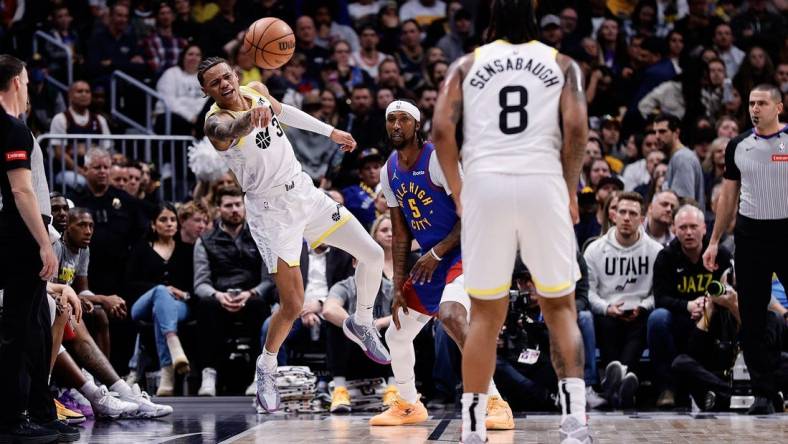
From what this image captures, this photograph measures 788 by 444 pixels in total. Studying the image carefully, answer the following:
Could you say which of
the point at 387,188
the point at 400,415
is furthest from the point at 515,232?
the point at 400,415

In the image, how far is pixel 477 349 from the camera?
18.9 ft

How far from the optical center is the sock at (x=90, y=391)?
28.8 feet

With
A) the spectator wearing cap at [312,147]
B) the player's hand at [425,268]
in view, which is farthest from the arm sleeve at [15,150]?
the spectator wearing cap at [312,147]

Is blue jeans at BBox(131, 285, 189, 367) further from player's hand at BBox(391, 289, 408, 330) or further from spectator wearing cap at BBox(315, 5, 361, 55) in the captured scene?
spectator wearing cap at BBox(315, 5, 361, 55)

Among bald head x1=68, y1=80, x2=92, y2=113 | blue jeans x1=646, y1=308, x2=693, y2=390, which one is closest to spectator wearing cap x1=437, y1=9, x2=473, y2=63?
bald head x1=68, y1=80, x2=92, y2=113

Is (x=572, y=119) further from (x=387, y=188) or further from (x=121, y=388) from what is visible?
(x=121, y=388)

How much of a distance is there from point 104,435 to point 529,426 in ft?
9.70

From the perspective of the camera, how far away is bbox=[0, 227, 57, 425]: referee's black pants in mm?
6695

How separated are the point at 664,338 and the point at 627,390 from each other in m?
0.59

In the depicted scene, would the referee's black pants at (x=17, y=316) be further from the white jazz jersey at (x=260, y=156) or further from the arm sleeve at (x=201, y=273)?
the arm sleeve at (x=201, y=273)

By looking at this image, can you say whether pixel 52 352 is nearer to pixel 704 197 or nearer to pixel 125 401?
pixel 125 401

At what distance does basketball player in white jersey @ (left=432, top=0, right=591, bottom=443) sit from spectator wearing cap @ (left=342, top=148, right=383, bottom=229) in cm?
576

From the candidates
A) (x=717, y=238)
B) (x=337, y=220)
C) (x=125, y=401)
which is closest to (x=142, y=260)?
(x=125, y=401)

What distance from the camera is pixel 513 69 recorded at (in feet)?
18.5
